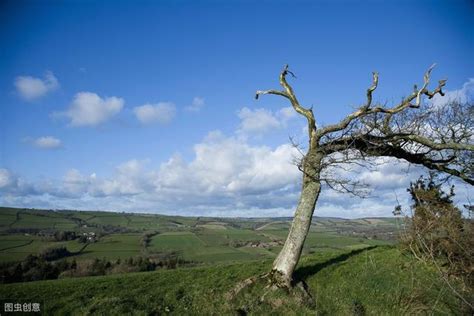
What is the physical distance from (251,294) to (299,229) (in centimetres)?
276

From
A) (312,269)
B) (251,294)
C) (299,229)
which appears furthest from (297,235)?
(312,269)

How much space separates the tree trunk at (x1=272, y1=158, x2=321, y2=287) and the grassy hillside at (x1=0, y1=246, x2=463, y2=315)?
1025mm

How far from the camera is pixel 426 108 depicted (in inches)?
600

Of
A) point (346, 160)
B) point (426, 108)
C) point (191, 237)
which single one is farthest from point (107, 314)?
point (191, 237)

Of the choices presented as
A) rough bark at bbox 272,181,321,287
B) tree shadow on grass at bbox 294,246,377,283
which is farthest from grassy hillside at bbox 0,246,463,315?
rough bark at bbox 272,181,321,287

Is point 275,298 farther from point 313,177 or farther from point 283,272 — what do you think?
point 313,177

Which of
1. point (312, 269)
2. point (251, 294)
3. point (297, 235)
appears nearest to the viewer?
point (251, 294)

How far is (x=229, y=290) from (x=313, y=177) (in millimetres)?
4680

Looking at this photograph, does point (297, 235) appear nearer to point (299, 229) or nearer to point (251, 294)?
point (299, 229)

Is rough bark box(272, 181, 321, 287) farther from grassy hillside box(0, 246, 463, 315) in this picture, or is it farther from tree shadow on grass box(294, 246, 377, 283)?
grassy hillside box(0, 246, 463, 315)

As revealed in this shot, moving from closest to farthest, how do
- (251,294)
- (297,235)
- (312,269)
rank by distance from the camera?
1. (251,294)
2. (297,235)
3. (312,269)

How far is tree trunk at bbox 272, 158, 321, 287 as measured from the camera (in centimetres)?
1183

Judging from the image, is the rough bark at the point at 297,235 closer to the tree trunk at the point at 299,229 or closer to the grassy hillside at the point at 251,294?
the tree trunk at the point at 299,229

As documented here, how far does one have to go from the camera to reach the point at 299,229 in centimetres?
1217
